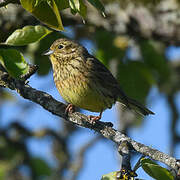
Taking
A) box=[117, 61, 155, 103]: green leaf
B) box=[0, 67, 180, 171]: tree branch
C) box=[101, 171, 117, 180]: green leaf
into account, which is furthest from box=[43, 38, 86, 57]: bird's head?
box=[101, 171, 117, 180]: green leaf

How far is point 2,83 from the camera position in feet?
11.5

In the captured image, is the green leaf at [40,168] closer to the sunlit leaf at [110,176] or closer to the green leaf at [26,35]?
the green leaf at [26,35]

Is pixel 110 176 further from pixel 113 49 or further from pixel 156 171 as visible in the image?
pixel 113 49

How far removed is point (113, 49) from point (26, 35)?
2968mm

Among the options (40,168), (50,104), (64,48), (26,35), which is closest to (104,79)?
(64,48)

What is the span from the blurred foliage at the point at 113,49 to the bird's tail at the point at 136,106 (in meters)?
0.11

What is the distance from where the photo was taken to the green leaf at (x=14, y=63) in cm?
278

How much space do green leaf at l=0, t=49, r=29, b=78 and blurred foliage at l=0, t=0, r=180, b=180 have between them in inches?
78.5

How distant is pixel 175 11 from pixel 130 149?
3.62 m

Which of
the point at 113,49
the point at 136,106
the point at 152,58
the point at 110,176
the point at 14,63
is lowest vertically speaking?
the point at 110,176

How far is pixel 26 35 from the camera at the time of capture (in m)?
2.82

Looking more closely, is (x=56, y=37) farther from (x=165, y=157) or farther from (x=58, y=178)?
(x=165, y=157)

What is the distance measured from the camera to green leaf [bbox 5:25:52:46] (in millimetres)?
2791

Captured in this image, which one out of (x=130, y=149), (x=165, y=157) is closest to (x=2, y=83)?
(x=130, y=149)
